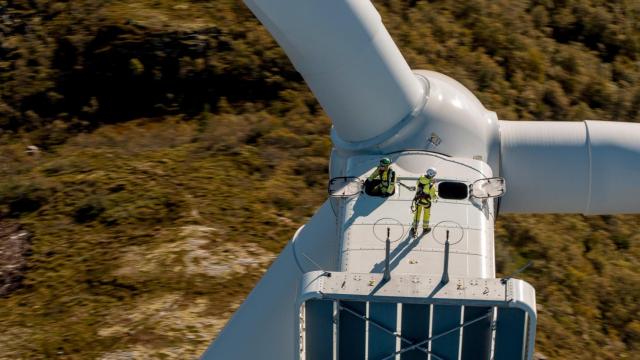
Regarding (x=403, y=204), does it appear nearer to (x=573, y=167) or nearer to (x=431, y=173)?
(x=431, y=173)

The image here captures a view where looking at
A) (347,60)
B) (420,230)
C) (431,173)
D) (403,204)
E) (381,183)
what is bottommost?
(420,230)

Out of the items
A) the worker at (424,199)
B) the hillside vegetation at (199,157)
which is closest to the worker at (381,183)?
the worker at (424,199)

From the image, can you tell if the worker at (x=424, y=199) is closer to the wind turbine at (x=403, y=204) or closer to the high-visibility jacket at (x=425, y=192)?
the high-visibility jacket at (x=425, y=192)

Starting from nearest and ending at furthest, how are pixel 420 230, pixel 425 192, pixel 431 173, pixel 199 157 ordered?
pixel 420 230 < pixel 425 192 < pixel 431 173 < pixel 199 157

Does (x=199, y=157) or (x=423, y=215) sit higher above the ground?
(x=423, y=215)

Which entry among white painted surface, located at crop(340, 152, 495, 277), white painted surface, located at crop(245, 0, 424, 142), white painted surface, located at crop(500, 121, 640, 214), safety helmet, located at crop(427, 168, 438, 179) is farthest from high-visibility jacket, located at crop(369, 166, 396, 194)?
white painted surface, located at crop(500, 121, 640, 214)

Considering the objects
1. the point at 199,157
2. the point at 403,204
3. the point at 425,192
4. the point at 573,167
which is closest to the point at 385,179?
the point at 403,204

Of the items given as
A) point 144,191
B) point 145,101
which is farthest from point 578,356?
point 145,101
